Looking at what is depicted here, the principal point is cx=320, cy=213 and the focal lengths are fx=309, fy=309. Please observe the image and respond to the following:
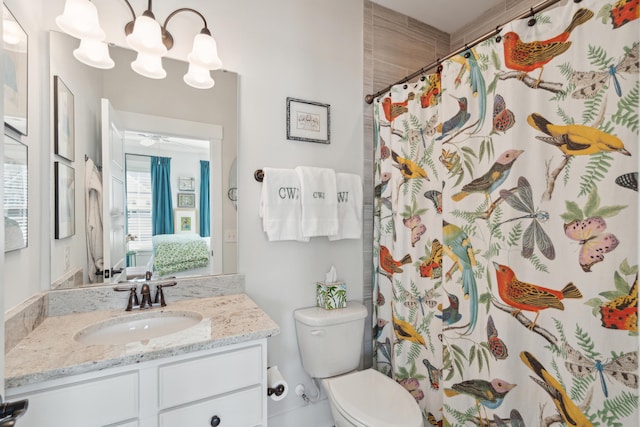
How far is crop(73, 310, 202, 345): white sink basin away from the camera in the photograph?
115 centimetres

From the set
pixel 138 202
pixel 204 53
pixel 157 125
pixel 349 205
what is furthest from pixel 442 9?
pixel 138 202

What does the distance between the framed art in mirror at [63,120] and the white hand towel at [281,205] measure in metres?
0.82

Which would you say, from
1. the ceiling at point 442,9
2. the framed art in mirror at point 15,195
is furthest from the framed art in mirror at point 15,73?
the ceiling at point 442,9

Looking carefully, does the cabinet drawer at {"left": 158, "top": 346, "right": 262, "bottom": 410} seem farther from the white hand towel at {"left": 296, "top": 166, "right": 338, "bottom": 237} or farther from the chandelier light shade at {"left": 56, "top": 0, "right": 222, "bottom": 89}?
the chandelier light shade at {"left": 56, "top": 0, "right": 222, "bottom": 89}

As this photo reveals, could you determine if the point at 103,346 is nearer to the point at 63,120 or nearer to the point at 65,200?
the point at 65,200

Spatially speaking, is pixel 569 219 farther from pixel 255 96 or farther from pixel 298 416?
pixel 298 416

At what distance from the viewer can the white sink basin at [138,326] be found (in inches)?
45.3

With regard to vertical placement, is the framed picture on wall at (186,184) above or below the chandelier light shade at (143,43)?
below

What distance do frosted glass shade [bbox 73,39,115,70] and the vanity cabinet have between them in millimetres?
1167

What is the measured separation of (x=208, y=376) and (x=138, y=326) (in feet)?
1.43

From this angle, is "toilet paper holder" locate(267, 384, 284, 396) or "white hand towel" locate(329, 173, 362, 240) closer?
"toilet paper holder" locate(267, 384, 284, 396)

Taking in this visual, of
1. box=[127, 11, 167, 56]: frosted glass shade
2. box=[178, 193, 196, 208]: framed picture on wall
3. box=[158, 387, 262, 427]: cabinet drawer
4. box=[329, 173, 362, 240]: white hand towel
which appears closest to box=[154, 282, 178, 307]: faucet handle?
box=[178, 193, 196, 208]: framed picture on wall

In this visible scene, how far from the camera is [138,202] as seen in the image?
1403 mm

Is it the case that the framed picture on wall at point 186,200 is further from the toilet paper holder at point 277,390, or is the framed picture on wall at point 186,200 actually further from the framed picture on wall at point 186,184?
the toilet paper holder at point 277,390
